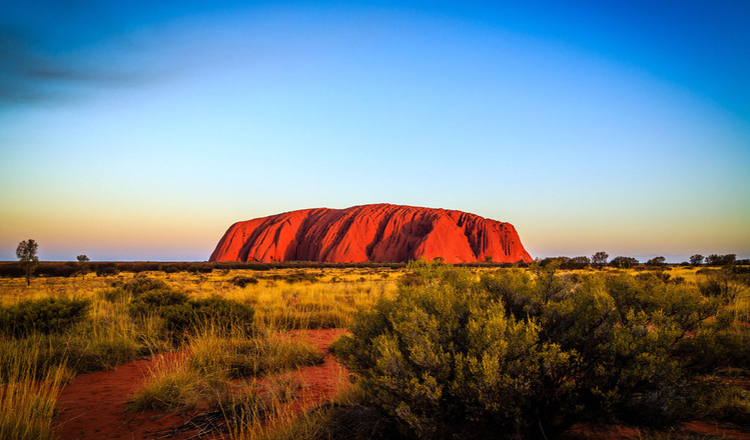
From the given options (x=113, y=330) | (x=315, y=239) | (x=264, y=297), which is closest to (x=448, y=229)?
(x=315, y=239)

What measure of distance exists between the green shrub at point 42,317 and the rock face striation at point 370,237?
67.7m

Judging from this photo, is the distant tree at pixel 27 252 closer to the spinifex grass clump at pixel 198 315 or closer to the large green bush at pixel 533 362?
the spinifex grass clump at pixel 198 315

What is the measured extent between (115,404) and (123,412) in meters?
0.39

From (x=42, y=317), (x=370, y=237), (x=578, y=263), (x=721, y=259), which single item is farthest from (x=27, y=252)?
(x=370, y=237)

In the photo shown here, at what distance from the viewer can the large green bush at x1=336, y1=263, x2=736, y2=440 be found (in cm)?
275

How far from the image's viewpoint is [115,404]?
16.2 ft

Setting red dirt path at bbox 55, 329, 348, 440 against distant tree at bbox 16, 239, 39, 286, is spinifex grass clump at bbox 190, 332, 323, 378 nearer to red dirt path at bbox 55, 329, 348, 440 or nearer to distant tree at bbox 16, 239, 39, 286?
red dirt path at bbox 55, 329, 348, 440

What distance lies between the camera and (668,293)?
11.1 ft

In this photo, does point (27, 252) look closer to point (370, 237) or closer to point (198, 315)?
point (198, 315)

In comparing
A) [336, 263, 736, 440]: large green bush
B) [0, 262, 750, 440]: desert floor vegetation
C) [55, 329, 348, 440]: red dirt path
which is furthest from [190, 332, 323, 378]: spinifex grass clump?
[336, 263, 736, 440]: large green bush

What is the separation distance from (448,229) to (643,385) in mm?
81157

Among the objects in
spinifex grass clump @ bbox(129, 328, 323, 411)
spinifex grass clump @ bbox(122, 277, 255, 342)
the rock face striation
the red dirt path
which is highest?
the rock face striation

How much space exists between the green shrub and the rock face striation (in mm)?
67663

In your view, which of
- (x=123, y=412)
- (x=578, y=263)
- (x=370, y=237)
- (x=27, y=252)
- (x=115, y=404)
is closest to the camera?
(x=123, y=412)
